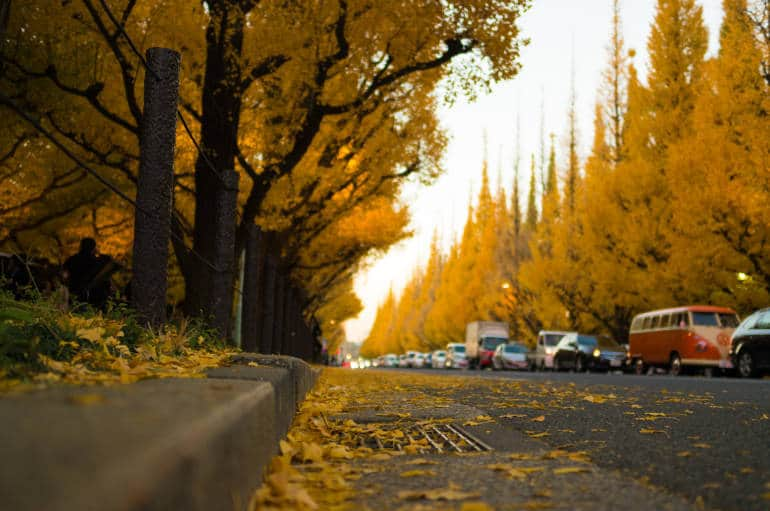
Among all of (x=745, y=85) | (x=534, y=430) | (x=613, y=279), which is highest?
(x=745, y=85)

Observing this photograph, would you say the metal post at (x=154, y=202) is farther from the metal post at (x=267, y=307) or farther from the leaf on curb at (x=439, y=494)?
the metal post at (x=267, y=307)

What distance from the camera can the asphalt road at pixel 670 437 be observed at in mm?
3164

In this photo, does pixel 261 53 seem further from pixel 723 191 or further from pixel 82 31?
pixel 723 191

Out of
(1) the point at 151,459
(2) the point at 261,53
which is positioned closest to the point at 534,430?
(1) the point at 151,459

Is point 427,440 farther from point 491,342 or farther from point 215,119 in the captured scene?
point 491,342

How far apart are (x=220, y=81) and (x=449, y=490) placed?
11.4 metres

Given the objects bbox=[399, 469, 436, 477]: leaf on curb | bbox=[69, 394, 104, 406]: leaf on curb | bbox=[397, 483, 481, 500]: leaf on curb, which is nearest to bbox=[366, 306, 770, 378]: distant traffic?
bbox=[399, 469, 436, 477]: leaf on curb

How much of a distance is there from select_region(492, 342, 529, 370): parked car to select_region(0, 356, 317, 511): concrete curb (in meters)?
39.3

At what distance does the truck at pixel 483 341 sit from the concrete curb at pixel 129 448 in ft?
151

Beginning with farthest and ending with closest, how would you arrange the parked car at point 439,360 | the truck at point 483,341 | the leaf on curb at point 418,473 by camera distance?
the parked car at point 439,360 → the truck at point 483,341 → the leaf on curb at point 418,473

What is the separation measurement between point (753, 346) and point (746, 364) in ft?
2.23

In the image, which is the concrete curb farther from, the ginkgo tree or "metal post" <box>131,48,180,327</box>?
the ginkgo tree

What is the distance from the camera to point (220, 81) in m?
13.5

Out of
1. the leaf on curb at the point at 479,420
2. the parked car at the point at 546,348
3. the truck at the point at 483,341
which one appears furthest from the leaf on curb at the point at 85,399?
the truck at the point at 483,341
